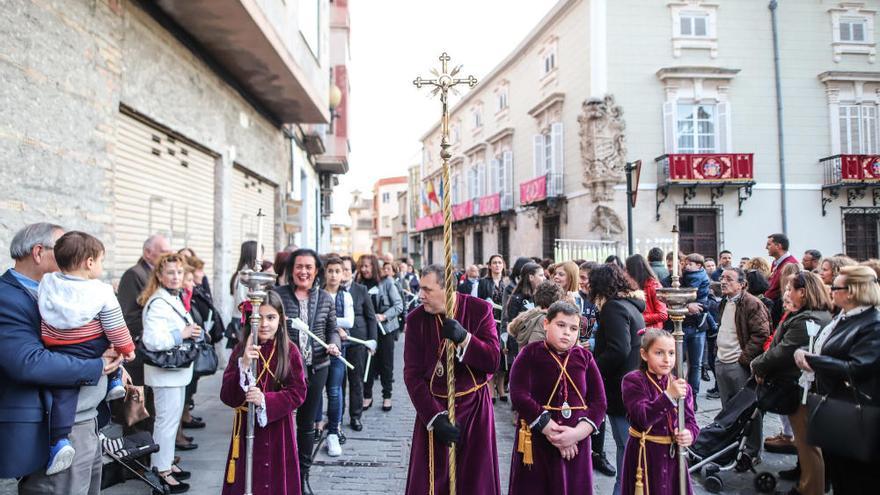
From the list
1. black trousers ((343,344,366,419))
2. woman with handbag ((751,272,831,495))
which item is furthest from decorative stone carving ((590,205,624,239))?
woman with handbag ((751,272,831,495))

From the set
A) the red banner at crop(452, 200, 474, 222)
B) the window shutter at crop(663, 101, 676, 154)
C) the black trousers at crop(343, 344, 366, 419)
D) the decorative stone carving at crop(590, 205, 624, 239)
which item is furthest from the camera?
the red banner at crop(452, 200, 474, 222)

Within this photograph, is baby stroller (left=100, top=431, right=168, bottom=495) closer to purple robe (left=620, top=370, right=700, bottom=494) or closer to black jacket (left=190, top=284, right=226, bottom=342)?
black jacket (left=190, top=284, right=226, bottom=342)

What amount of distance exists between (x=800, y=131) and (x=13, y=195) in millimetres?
23832

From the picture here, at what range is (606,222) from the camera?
20.2 metres

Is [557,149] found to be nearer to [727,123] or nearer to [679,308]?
[727,123]

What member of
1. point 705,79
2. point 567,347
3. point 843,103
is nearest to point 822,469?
point 567,347

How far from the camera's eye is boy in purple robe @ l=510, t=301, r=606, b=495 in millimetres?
3711

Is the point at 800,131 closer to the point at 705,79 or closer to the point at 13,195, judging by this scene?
the point at 705,79

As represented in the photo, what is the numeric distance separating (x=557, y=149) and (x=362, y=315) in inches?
696

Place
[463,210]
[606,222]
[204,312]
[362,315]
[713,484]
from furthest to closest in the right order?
[463,210] < [606,222] < [362,315] < [204,312] < [713,484]

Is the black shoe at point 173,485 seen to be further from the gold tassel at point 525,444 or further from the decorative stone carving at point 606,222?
the decorative stone carving at point 606,222

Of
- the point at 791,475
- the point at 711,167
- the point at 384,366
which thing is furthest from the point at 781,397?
the point at 711,167

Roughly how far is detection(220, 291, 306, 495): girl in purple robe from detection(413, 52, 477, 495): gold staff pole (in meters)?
1.16

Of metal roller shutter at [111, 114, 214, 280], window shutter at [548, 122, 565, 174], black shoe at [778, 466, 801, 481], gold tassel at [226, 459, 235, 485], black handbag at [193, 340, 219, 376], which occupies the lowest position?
black shoe at [778, 466, 801, 481]
